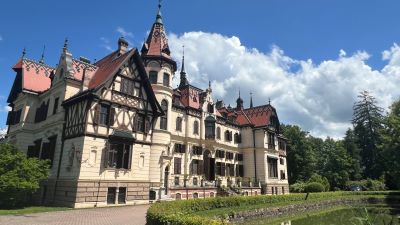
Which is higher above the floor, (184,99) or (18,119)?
(184,99)

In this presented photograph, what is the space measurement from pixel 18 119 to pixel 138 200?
689 inches

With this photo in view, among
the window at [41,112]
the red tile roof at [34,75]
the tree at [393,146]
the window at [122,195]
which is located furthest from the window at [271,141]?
the red tile roof at [34,75]

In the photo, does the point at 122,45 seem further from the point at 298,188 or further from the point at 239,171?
the point at 298,188

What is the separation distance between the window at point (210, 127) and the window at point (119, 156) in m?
15.8

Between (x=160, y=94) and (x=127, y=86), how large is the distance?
19.1ft

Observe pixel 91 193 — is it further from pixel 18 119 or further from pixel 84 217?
pixel 18 119

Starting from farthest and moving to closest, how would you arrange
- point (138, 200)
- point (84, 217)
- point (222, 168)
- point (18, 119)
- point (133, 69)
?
point (222, 168)
point (18, 119)
point (133, 69)
point (138, 200)
point (84, 217)

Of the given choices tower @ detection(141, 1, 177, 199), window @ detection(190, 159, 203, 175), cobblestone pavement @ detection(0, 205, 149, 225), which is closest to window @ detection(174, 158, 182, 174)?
tower @ detection(141, 1, 177, 199)

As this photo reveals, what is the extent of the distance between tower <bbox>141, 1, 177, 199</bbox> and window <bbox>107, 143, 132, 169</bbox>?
3859mm

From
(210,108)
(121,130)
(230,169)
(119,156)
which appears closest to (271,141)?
(230,169)

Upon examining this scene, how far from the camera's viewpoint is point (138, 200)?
2922 cm

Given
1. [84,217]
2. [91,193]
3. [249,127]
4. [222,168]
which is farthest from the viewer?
[249,127]

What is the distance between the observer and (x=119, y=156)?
2845cm

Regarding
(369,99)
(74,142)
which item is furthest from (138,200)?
(369,99)
